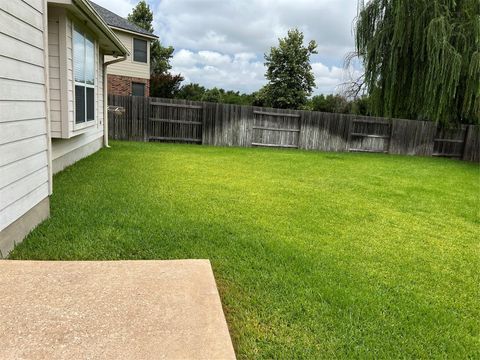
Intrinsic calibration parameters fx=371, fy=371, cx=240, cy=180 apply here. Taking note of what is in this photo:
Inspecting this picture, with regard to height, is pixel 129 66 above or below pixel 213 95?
above

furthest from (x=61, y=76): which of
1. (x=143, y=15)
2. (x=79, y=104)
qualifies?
(x=143, y=15)

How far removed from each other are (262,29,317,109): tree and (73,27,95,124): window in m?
21.0

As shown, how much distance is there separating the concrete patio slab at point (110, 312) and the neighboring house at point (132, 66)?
15781 mm

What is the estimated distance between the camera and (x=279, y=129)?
518 inches

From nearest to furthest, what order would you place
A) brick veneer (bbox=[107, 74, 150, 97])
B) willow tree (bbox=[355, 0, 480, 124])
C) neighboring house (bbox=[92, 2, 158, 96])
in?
1. willow tree (bbox=[355, 0, 480, 124])
2. neighboring house (bbox=[92, 2, 158, 96])
3. brick veneer (bbox=[107, 74, 150, 97])

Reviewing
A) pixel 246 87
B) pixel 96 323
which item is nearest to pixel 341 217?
pixel 96 323

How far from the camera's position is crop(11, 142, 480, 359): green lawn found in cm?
212

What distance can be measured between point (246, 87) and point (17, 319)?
27591mm

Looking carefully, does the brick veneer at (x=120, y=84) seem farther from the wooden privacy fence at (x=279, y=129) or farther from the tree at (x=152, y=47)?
the tree at (x=152, y=47)

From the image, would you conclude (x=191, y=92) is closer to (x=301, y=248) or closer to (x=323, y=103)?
(x=323, y=103)

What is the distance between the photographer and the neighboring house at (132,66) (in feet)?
54.1

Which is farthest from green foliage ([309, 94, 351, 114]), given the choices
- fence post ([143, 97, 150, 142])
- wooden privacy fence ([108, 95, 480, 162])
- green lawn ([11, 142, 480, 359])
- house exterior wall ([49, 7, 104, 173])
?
house exterior wall ([49, 7, 104, 173])

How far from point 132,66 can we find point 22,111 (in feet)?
50.6

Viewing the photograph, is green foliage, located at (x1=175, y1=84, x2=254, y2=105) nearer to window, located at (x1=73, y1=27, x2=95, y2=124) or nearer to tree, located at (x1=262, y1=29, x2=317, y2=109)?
tree, located at (x1=262, y1=29, x2=317, y2=109)
